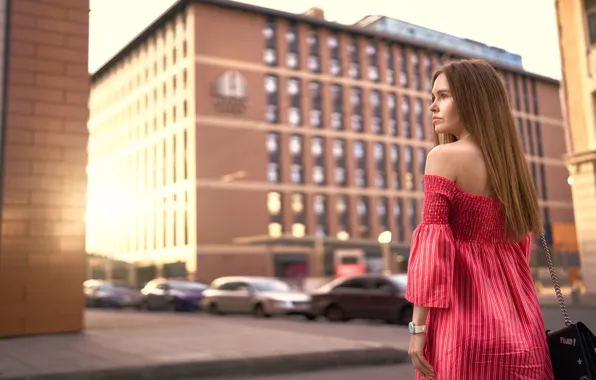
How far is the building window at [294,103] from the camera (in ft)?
182

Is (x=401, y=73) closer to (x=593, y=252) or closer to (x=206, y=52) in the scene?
(x=206, y=52)

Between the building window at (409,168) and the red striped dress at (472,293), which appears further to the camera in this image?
the building window at (409,168)

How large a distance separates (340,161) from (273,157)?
273 inches

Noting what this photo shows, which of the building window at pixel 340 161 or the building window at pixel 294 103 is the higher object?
the building window at pixel 294 103

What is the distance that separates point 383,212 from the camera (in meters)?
59.8

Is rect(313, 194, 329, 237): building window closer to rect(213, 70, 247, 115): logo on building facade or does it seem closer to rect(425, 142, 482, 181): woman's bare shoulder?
rect(213, 70, 247, 115): logo on building facade

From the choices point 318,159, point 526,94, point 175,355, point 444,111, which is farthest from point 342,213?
point 444,111

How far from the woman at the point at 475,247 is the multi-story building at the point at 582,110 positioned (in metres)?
23.0

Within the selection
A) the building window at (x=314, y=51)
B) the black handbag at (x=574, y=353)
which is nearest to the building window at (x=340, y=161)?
the building window at (x=314, y=51)

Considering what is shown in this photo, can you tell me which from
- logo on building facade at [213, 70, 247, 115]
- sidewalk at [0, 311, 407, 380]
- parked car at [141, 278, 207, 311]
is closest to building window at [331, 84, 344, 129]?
logo on building facade at [213, 70, 247, 115]

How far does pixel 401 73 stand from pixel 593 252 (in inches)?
1673

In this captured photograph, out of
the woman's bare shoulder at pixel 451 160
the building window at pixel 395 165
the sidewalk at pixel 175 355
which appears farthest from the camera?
the building window at pixel 395 165

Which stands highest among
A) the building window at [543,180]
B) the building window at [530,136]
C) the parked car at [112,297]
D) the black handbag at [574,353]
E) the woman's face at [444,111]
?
the building window at [530,136]

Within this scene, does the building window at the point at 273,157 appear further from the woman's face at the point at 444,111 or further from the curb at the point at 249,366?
the woman's face at the point at 444,111
